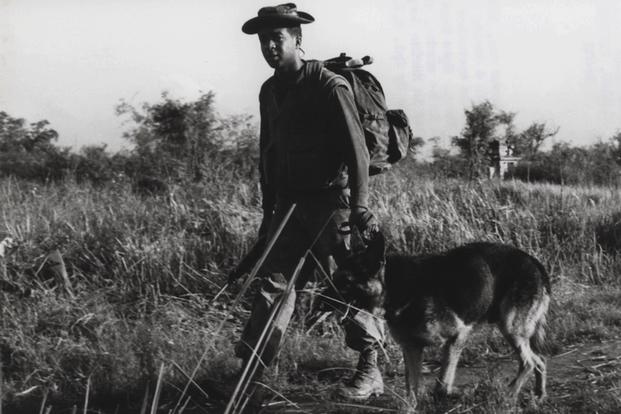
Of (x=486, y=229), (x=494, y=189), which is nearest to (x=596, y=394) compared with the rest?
(x=486, y=229)

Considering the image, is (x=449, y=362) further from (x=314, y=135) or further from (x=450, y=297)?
(x=314, y=135)

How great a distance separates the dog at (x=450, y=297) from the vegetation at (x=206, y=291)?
0.23 m

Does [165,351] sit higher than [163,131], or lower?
lower

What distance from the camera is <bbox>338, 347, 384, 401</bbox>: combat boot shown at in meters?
3.77

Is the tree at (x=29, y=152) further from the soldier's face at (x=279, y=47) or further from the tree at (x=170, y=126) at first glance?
the soldier's face at (x=279, y=47)

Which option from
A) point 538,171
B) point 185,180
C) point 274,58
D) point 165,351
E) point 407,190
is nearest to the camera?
point 274,58

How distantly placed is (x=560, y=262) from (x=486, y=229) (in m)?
1.00

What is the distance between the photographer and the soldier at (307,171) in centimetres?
348

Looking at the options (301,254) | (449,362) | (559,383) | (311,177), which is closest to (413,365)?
(449,362)

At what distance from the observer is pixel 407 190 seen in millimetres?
8383

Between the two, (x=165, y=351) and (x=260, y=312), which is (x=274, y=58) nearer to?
(x=260, y=312)

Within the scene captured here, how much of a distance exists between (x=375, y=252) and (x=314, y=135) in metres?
0.78

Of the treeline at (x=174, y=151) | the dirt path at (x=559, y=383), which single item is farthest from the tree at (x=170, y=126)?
the dirt path at (x=559, y=383)

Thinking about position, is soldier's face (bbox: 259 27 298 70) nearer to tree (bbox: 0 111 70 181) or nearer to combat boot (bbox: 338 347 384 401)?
combat boot (bbox: 338 347 384 401)
